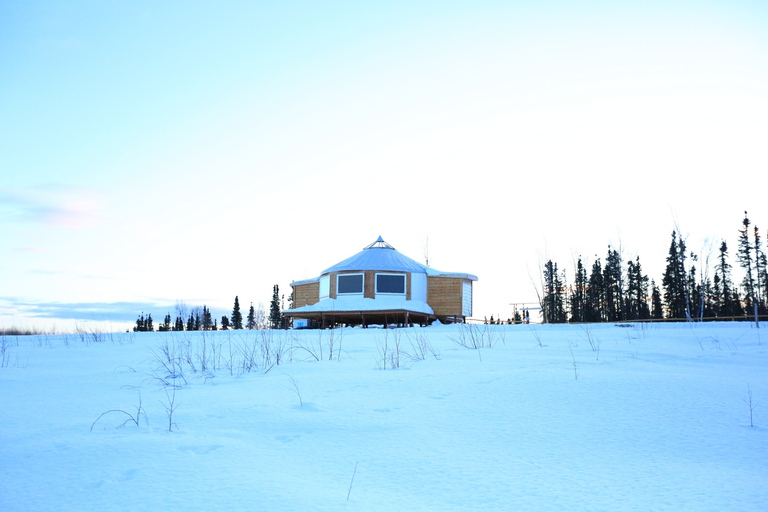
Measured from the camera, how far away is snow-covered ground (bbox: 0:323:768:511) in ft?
5.40

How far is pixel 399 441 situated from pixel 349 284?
18821mm

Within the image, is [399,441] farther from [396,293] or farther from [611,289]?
[611,289]

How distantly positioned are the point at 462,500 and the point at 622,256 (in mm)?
34748

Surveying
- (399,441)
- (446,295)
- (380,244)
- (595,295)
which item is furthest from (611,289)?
(399,441)

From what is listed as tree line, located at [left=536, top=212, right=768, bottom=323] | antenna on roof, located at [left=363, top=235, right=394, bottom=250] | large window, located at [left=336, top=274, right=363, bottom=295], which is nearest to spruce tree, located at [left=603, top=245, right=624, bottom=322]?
tree line, located at [left=536, top=212, right=768, bottom=323]

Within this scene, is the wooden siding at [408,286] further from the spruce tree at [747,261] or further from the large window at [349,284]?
the spruce tree at [747,261]

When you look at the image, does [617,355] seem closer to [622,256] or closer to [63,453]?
[63,453]

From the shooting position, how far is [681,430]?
93.8 inches

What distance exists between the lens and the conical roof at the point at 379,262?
21047mm

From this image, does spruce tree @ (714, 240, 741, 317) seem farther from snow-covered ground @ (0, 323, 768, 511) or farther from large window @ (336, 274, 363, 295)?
snow-covered ground @ (0, 323, 768, 511)

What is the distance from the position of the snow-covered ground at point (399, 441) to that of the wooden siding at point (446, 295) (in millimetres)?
17524

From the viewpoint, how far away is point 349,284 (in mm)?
21047

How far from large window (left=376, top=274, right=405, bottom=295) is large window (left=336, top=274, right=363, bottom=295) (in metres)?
0.75

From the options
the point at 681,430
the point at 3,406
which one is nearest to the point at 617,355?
the point at 681,430
